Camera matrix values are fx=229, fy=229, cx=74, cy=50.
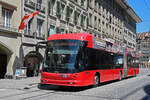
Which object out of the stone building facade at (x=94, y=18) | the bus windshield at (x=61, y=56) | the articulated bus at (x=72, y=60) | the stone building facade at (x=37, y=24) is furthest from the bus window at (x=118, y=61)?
the stone building facade at (x=94, y=18)

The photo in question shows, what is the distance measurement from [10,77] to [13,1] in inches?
260

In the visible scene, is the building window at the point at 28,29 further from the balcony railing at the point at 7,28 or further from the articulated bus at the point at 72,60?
the articulated bus at the point at 72,60

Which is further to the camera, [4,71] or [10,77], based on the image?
[4,71]

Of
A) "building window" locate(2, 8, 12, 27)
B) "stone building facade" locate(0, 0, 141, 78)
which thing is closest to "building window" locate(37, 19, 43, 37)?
"stone building facade" locate(0, 0, 141, 78)

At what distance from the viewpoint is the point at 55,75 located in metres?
11.4

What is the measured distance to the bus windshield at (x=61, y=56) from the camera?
11.3 m

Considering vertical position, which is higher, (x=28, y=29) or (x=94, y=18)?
(x=94, y=18)

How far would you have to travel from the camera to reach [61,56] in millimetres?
11492

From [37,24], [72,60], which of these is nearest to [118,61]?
[72,60]

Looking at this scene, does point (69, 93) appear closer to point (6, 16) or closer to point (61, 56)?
point (61, 56)

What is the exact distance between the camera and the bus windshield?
11289mm

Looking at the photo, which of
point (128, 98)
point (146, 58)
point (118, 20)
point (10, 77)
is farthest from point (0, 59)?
point (146, 58)

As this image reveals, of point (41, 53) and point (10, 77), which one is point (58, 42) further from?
point (41, 53)

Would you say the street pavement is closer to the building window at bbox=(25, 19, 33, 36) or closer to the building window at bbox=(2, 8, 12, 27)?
the building window at bbox=(2, 8, 12, 27)
